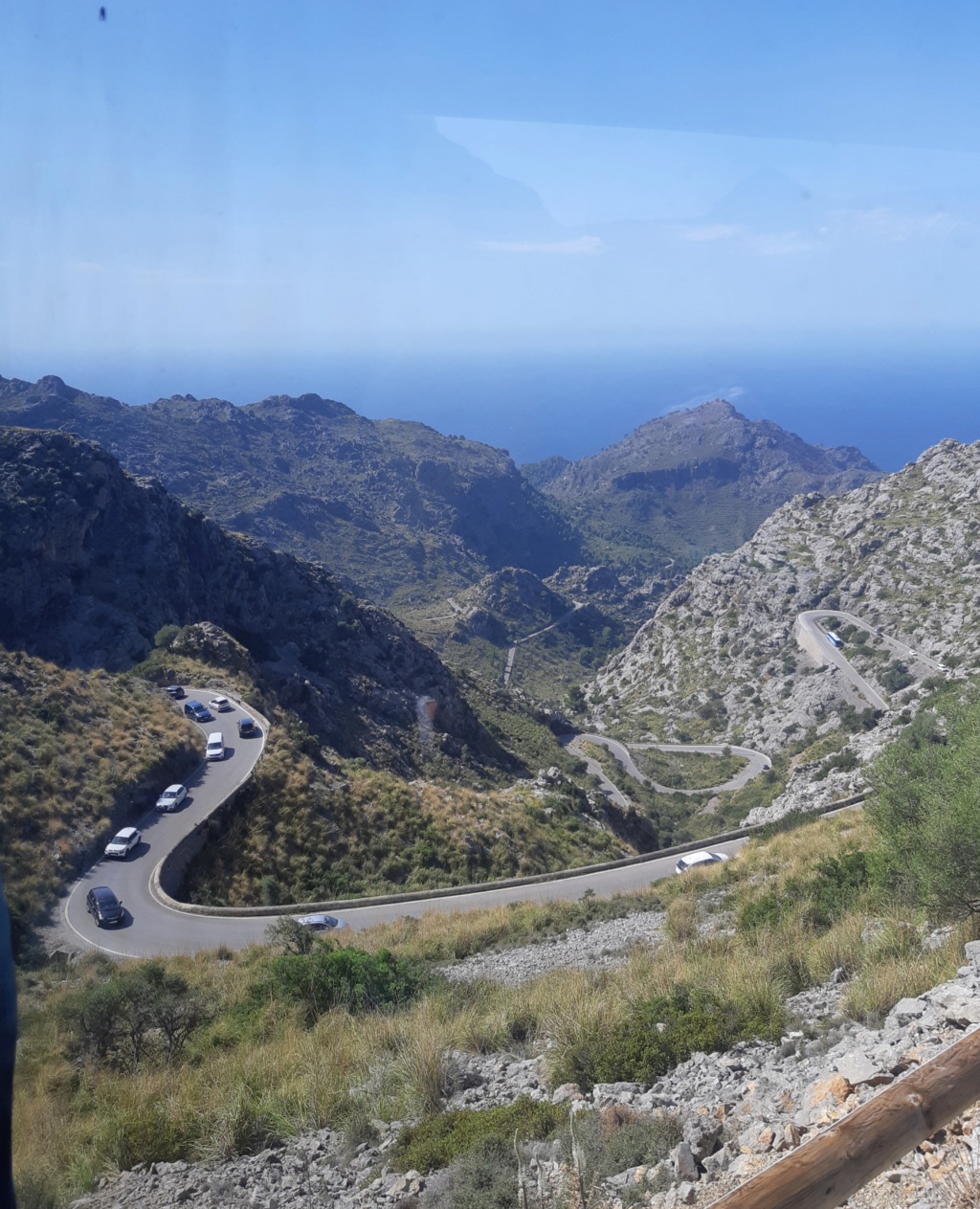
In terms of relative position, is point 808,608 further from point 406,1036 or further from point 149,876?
point 406,1036

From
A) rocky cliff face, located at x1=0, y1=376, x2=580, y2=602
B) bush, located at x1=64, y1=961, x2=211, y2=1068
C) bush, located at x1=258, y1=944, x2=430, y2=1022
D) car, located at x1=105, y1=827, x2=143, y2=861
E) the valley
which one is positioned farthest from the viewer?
rocky cliff face, located at x1=0, y1=376, x2=580, y2=602

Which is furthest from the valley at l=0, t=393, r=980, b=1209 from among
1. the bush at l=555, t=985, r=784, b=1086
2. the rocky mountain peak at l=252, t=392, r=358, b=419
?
the rocky mountain peak at l=252, t=392, r=358, b=419

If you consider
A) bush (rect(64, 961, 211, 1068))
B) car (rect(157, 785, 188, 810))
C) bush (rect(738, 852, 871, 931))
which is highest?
bush (rect(738, 852, 871, 931))

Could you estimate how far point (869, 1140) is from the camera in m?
2.66

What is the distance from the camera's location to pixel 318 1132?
197 inches

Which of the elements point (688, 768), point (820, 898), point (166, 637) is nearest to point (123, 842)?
point (820, 898)

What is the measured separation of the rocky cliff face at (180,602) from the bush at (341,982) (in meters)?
21.5

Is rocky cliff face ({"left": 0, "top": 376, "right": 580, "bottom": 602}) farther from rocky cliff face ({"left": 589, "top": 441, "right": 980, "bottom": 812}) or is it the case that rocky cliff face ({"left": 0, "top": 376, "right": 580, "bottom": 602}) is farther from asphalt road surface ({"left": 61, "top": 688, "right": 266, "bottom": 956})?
asphalt road surface ({"left": 61, "top": 688, "right": 266, "bottom": 956})

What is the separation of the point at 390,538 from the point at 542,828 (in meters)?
102

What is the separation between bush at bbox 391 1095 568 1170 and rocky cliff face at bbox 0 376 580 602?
98300 millimetres

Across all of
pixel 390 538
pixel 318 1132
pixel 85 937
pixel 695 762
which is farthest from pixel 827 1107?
pixel 390 538

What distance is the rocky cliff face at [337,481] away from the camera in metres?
109

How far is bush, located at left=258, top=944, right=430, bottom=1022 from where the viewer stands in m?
7.82

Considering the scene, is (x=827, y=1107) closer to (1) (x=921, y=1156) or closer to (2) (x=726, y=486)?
(1) (x=921, y=1156)
